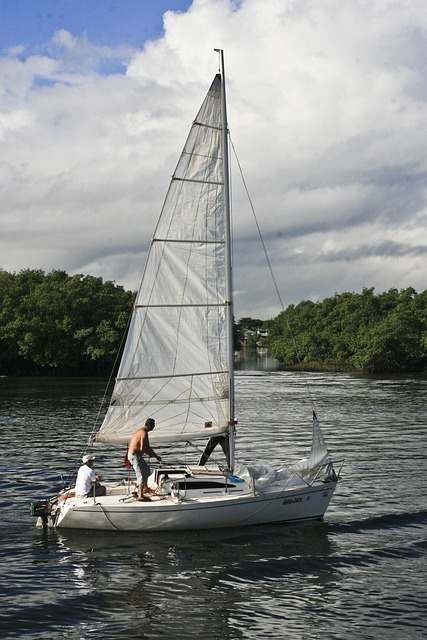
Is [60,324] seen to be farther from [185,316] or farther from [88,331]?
[185,316]

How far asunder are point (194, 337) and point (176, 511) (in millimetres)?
5950

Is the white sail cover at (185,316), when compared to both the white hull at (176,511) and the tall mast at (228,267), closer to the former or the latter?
the tall mast at (228,267)

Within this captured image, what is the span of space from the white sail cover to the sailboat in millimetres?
35

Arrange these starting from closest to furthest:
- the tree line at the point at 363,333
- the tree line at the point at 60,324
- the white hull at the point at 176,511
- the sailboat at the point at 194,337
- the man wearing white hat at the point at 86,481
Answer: the white hull at the point at 176,511 < the man wearing white hat at the point at 86,481 < the sailboat at the point at 194,337 < the tree line at the point at 60,324 < the tree line at the point at 363,333

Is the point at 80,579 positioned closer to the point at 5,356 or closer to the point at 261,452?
the point at 261,452

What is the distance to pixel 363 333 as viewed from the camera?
137125 millimetres

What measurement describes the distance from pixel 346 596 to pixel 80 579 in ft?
23.7

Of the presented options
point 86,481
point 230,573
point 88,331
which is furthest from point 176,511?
point 88,331

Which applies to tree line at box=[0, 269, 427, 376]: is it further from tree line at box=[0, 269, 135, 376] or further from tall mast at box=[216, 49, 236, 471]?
tall mast at box=[216, 49, 236, 471]

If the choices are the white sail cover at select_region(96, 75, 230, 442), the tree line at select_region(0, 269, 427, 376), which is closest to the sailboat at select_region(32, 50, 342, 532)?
the white sail cover at select_region(96, 75, 230, 442)

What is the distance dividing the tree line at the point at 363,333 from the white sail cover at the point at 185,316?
277 ft

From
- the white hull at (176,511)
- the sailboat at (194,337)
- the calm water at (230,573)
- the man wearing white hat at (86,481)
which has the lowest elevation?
the calm water at (230,573)

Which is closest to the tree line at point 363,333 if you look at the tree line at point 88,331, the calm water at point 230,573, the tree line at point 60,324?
the tree line at point 88,331

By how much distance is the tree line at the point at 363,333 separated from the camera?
127438 mm
